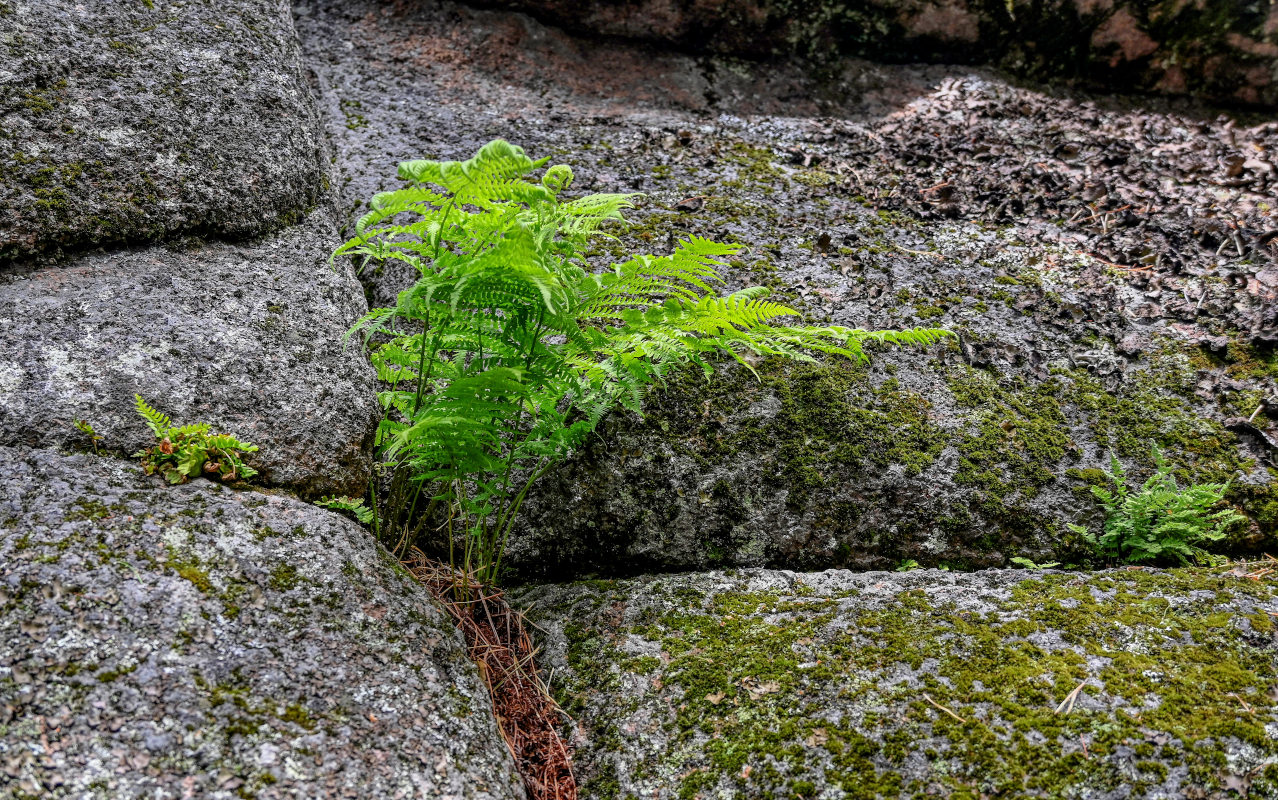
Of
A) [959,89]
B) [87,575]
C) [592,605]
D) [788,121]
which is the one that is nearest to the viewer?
[87,575]

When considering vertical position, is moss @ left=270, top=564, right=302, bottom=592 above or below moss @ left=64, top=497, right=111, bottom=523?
below

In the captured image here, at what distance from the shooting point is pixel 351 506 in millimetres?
3068

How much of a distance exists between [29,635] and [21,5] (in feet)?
11.6

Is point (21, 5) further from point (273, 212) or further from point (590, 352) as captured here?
point (590, 352)

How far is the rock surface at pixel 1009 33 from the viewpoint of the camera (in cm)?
695

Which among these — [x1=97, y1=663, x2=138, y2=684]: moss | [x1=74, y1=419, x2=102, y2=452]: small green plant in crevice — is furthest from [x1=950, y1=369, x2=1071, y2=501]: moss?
[x1=74, y1=419, x2=102, y2=452]: small green plant in crevice

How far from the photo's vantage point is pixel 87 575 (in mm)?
2240

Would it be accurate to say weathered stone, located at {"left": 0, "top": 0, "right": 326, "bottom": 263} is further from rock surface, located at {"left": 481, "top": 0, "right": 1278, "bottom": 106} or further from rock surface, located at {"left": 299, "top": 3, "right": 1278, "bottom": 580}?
rock surface, located at {"left": 481, "top": 0, "right": 1278, "bottom": 106}

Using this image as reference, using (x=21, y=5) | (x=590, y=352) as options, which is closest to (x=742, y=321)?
(x=590, y=352)

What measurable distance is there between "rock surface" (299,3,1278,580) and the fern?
769mm

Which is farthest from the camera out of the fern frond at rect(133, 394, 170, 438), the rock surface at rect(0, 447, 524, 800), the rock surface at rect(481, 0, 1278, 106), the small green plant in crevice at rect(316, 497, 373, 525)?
the rock surface at rect(481, 0, 1278, 106)

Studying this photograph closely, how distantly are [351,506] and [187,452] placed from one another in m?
0.63

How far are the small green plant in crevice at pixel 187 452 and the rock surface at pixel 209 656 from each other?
0.19ft

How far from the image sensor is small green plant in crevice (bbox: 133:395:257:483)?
2705 mm
